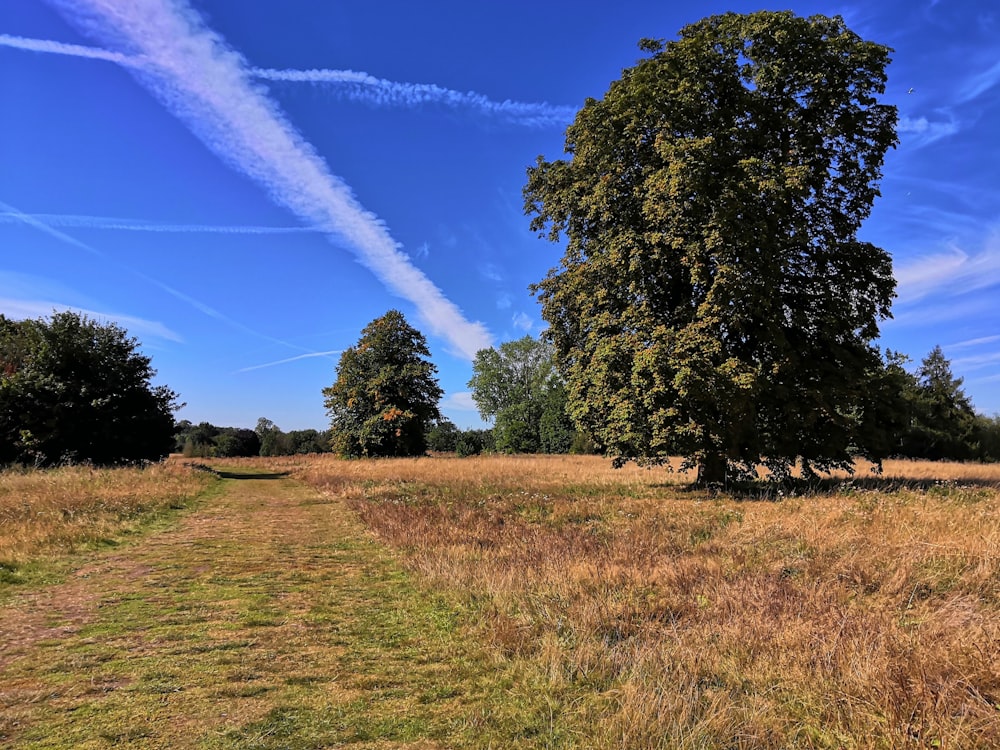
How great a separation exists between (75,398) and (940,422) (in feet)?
231

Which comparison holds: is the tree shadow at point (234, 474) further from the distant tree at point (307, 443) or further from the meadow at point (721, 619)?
the distant tree at point (307, 443)

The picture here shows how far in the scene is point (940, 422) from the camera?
4953 cm

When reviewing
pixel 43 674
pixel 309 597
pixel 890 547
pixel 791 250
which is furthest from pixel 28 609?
pixel 791 250

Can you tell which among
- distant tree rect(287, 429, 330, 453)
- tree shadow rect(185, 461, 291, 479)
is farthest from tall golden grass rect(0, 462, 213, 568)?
distant tree rect(287, 429, 330, 453)

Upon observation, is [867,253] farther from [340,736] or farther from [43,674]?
[43,674]

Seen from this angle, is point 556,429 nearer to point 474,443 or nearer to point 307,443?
point 474,443

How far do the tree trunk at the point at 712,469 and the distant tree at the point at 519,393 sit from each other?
44113mm

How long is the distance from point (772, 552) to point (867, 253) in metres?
12.6

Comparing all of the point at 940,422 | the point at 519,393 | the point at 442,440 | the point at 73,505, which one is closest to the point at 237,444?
the point at 442,440

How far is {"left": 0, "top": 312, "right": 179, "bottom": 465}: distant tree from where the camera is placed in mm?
25406

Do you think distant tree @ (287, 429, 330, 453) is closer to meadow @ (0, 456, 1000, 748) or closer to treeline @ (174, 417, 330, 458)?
treeline @ (174, 417, 330, 458)

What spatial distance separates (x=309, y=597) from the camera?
6230 millimetres

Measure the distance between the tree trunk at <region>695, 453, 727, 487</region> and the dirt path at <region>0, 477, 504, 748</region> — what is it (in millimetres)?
11002

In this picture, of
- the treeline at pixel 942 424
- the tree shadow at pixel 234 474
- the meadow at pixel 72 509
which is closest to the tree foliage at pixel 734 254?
the meadow at pixel 72 509
